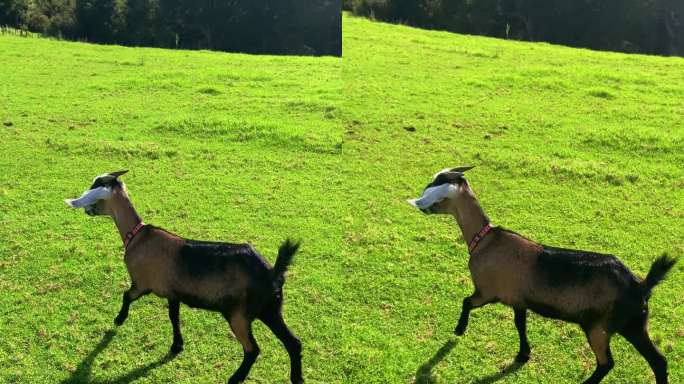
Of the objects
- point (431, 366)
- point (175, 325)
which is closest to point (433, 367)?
point (431, 366)

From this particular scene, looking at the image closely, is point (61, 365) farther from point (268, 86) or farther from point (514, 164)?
point (268, 86)

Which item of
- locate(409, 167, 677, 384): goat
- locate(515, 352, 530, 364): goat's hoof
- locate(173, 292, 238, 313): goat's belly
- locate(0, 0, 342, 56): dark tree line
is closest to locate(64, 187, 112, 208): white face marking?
locate(173, 292, 238, 313): goat's belly

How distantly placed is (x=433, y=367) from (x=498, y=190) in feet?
15.2

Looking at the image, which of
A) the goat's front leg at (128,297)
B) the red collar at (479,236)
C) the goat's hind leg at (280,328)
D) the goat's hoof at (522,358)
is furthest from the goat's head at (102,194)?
the goat's hoof at (522,358)

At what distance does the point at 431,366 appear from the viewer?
202 inches

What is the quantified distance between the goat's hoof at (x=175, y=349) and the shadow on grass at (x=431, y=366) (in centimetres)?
218

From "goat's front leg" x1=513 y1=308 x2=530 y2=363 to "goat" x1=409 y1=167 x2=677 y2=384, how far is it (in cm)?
1

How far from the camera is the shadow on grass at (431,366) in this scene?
16.3 ft

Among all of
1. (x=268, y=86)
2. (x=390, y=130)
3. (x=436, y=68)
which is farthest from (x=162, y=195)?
(x=436, y=68)

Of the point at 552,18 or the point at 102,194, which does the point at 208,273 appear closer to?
the point at 102,194

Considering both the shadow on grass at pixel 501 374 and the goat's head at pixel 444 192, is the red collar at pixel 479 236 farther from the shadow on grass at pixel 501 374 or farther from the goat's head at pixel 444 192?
the shadow on grass at pixel 501 374

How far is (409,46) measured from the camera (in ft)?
70.5

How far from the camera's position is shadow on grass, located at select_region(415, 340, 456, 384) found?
496cm

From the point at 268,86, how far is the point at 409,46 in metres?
7.35
